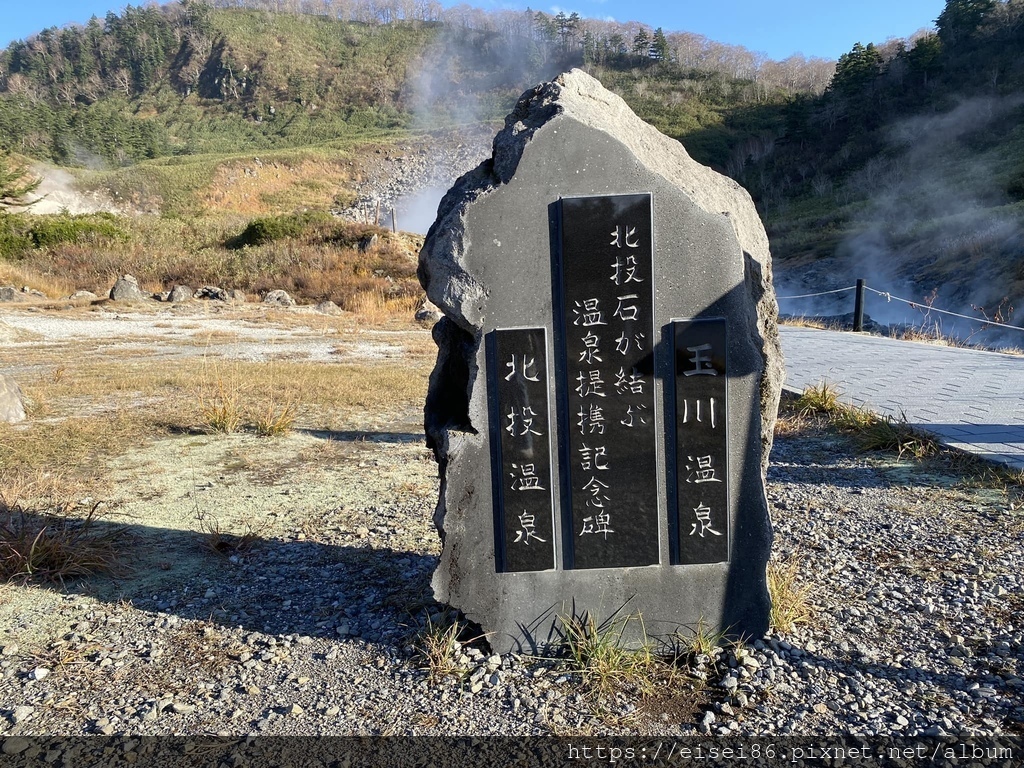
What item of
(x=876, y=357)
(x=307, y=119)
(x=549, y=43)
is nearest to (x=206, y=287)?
(x=876, y=357)

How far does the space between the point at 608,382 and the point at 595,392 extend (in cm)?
6

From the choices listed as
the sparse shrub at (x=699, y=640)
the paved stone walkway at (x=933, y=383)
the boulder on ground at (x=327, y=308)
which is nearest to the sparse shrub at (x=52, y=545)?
the sparse shrub at (x=699, y=640)

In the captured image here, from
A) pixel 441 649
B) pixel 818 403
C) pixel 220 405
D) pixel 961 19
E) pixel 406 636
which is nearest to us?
pixel 441 649

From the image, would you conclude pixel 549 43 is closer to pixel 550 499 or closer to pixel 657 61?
pixel 657 61

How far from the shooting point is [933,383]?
7.23 meters

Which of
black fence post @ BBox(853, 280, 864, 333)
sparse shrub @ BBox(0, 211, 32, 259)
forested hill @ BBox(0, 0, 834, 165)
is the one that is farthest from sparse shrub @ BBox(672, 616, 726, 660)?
forested hill @ BBox(0, 0, 834, 165)

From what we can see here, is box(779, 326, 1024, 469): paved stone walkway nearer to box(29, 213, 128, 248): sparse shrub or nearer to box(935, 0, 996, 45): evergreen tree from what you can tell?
box(29, 213, 128, 248): sparse shrub

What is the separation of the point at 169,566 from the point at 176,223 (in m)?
27.0

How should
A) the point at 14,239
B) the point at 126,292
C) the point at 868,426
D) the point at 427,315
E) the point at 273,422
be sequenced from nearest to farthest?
the point at 868,426 → the point at 273,422 → the point at 427,315 → the point at 126,292 → the point at 14,239

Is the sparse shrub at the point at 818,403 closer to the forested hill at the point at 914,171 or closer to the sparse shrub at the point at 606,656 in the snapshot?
the sparse shrub at the point at 606,656

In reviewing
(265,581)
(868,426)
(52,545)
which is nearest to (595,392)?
(265,581)

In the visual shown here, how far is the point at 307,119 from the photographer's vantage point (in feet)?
236

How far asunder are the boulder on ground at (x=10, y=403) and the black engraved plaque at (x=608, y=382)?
17.1 ft

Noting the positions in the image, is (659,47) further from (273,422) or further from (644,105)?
(273,422)
